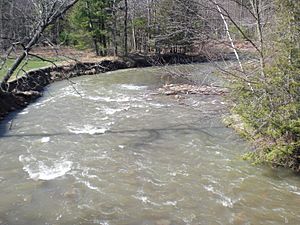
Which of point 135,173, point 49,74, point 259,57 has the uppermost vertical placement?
point 259,57

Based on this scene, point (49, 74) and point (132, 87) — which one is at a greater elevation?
point (49, 74)

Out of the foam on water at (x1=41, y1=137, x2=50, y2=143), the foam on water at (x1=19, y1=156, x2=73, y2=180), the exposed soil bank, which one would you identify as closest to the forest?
the exposed soil bank

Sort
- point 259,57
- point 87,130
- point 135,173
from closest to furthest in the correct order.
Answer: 1. point 259,57
2. point 135,173
3. point 87,130

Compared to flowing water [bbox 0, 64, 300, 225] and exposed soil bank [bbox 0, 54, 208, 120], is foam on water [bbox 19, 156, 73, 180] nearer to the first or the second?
flowing water [bbox 0, 64, 300, 225]

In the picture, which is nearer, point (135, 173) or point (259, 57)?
point (259, 57)

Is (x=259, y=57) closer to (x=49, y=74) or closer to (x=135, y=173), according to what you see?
(x=135, y=173)

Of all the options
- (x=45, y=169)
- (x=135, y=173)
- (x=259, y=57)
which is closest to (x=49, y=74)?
(x=45, y=169)

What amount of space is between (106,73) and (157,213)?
22104 millimetres

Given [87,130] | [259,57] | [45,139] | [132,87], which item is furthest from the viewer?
[132,87]

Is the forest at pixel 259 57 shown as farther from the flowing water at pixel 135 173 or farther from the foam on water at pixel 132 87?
the foam on water at pixel 132 87

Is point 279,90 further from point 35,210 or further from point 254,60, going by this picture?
point 35,210

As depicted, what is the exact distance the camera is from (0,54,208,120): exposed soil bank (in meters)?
13.3

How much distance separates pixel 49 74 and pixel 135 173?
17632 millimetres

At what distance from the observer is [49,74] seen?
25.3 metres
